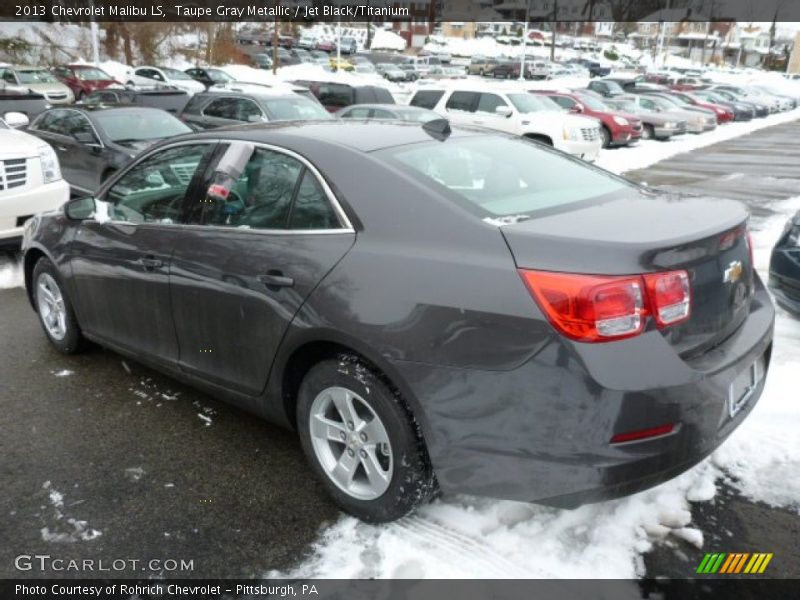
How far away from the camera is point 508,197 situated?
2861 millimetres

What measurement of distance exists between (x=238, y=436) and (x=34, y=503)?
3.14ft

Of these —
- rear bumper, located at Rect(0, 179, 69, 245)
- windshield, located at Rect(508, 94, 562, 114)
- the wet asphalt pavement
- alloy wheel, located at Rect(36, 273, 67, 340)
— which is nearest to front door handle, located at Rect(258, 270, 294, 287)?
the wet asphalt pavement

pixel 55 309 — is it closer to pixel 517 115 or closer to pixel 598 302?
pixel 598 302

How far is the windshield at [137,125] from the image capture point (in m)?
9.49

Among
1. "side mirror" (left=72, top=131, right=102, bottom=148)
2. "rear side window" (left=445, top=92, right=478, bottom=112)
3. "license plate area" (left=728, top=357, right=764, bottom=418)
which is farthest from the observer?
"rear side window" (left=445, top=92, right=478, bottom=112)

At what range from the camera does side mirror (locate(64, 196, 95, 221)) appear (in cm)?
397

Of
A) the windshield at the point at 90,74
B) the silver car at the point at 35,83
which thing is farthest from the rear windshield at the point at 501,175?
the windshield at the point at 90,74

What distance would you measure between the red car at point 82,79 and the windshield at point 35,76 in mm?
1749

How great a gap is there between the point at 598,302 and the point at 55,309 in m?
3.69

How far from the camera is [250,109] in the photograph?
11.8 meters

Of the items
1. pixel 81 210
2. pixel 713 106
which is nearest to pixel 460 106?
pixel 81 210

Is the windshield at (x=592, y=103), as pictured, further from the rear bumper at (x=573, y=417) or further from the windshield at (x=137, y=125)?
the rear bumper at (x=573, y=417)

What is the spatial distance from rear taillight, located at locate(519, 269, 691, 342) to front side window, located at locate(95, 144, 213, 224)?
201 cm

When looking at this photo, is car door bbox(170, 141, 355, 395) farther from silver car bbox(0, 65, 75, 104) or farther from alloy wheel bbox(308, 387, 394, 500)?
silver car bbox(0, 65, 75, 104)
